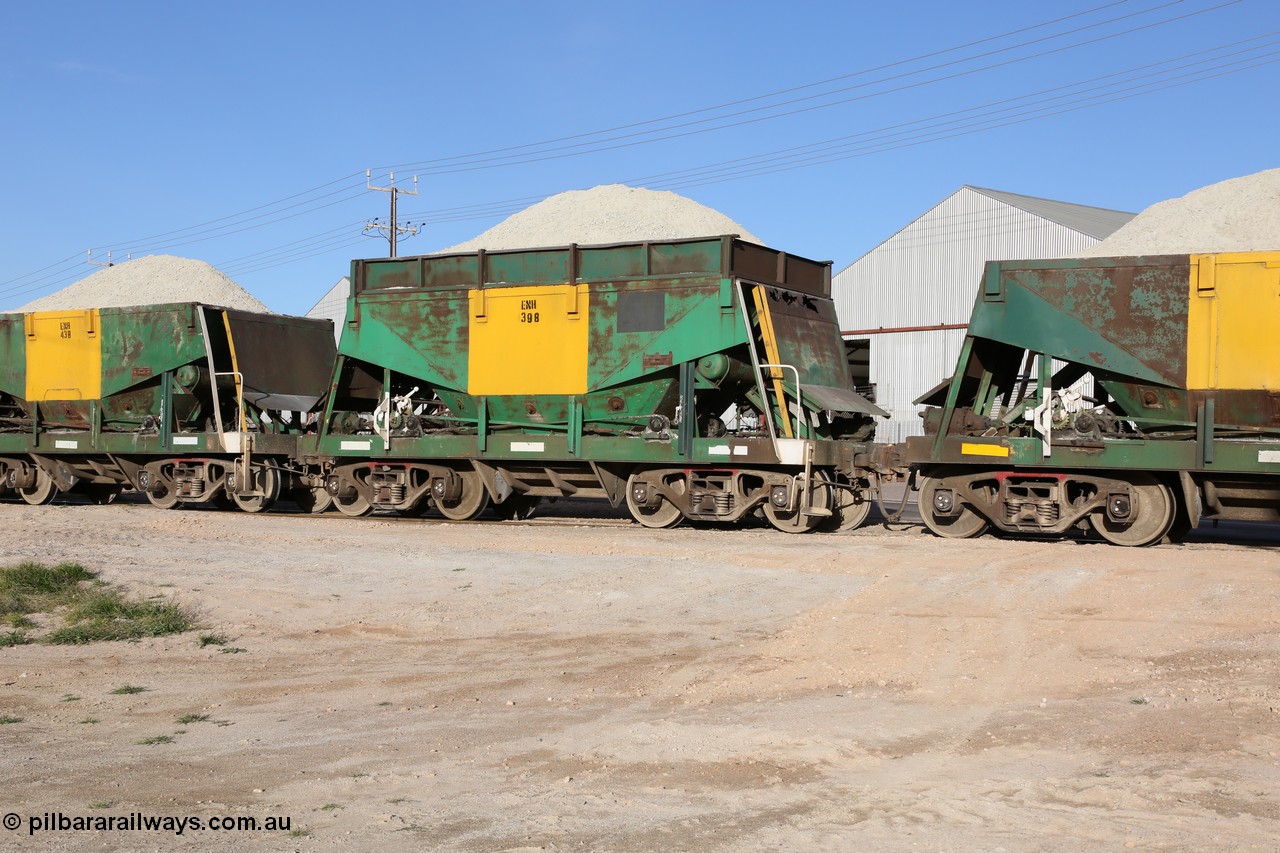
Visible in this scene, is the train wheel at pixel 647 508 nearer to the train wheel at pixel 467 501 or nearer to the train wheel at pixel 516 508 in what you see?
the train wheel at pixel 467 501

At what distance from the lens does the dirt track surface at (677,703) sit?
4832mm

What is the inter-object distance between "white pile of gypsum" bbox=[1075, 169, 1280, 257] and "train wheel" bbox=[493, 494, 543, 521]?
2718 centimetres

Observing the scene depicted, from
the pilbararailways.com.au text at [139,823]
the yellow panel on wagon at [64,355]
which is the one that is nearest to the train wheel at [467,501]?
the yellow panel on wagon at [64,355]

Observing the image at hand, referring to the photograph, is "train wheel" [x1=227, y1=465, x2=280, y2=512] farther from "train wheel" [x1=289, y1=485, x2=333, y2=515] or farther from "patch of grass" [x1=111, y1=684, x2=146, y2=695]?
"patch of grass" [x1=111, y1=684, x2=146, y2=695]

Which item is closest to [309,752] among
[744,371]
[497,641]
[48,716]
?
[48,716]

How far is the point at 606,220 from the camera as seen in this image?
6869 centimetres

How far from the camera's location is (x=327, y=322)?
2212cm

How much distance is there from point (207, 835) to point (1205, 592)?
8.16m

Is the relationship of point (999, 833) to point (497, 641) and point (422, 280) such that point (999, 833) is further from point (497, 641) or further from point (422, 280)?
point (422, 280)

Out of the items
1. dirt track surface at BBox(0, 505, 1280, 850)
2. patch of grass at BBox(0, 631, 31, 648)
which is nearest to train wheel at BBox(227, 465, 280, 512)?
dirt track surface at BBox(0, 505, 1280, 850)

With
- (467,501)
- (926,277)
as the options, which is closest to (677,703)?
(467,501)

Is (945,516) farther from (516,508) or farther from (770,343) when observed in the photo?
(516,508)

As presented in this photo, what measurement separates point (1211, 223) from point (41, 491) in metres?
39.4

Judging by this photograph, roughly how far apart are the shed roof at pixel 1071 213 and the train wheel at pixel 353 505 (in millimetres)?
29871
